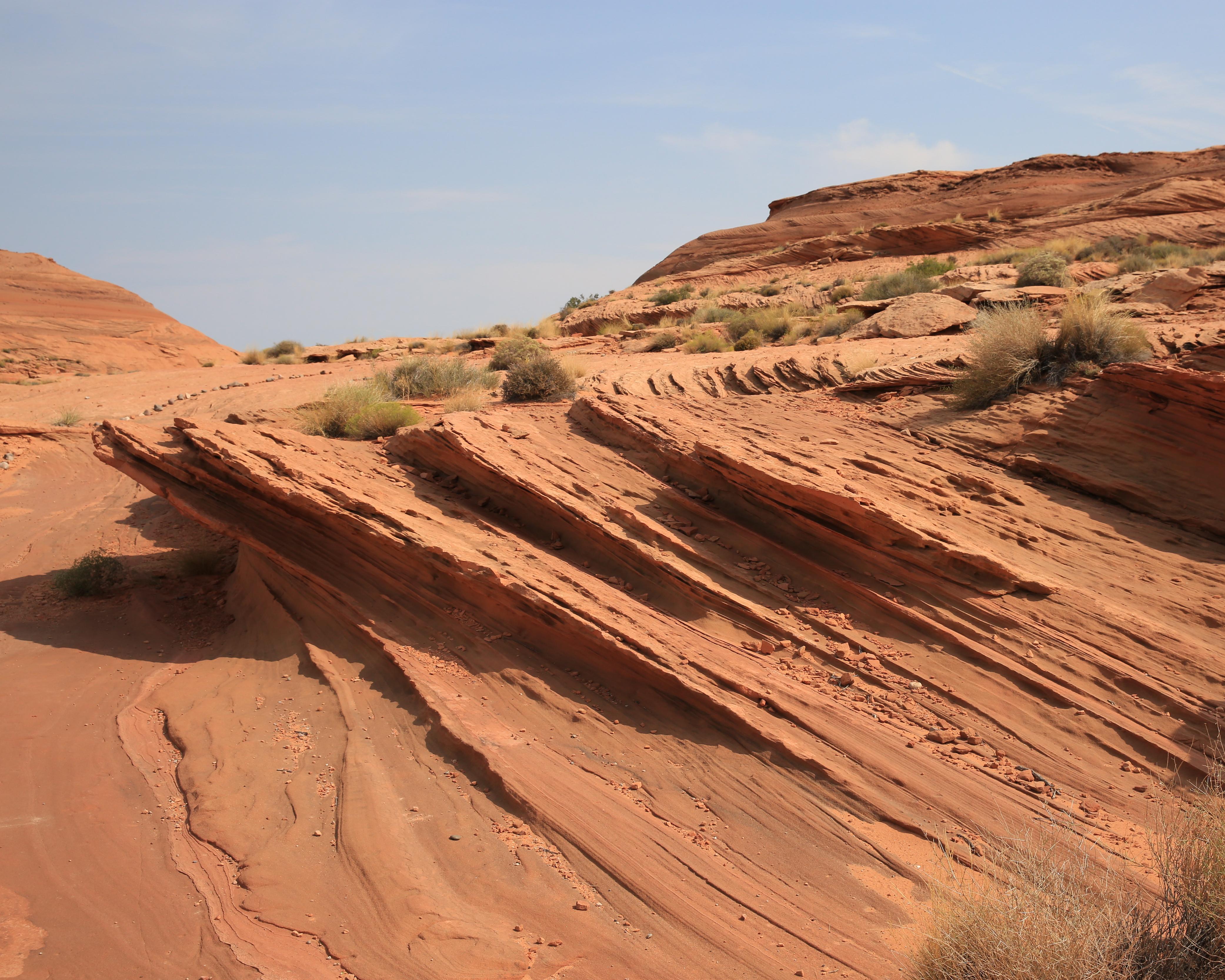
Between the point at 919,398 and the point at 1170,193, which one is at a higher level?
the point at 1170,193

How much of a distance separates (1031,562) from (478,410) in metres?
7.19

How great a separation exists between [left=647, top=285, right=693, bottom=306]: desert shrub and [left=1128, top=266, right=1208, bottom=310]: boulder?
1713 cm

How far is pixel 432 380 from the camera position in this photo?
1351 centimetres

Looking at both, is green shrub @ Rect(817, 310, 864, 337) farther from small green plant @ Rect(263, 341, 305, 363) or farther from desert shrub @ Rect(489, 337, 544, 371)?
small green plant @ Rect(263, 341, 305, 363)

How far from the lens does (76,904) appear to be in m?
4.42

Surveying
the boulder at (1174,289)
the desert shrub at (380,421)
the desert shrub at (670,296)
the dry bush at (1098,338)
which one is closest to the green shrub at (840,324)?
the boulder at (1174,289)

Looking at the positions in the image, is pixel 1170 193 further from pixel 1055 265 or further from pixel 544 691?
pixel 544 691

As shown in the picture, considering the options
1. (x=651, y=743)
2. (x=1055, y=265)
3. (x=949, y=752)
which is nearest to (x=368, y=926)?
(x=651, y=743)

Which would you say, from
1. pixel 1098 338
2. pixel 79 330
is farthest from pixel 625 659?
A: pixel 79 330

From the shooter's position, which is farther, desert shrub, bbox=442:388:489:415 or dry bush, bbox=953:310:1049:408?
desert shrub, bbox=442:388:489:415

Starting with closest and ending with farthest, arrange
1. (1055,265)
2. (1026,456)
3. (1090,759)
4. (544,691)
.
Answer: (1090,759) < (544,691) < (1026,456) < (1055,265)

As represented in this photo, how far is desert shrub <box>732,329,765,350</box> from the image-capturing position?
16953 millimetres

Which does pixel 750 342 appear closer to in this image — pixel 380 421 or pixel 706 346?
pixel 706 346

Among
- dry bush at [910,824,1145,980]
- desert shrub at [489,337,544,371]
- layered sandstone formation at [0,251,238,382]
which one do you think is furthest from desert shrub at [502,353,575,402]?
layered sandstone formation at [0,251,238,382]
